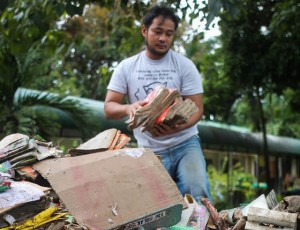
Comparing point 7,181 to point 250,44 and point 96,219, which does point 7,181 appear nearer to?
point 96,219

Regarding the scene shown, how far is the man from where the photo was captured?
3.07m

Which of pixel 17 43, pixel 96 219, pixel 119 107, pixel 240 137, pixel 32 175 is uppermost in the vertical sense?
pixel 17 43

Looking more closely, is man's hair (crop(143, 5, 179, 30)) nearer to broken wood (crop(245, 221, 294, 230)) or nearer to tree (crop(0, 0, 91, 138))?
tree (crop(0, 0, 91, 138))

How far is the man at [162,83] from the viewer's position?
3070 millimetres

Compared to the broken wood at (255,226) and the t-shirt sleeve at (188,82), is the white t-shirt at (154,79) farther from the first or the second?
the broken wood at (255,226)

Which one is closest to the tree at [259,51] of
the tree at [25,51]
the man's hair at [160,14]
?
the tree at [25,51]

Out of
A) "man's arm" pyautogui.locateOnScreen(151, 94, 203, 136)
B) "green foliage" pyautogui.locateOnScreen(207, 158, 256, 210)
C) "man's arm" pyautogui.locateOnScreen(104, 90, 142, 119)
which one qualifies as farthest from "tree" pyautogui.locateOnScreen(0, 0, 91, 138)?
"green foliage" pyautogui.locateOnScreen(207, 158, 256, 210)

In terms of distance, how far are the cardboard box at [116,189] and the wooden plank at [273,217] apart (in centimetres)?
36

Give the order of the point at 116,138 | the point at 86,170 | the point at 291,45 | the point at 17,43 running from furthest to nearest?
the point at 291,45 < the point at 17,43 < the point at 116,138 < the point at 86,170

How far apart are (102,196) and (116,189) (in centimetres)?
9

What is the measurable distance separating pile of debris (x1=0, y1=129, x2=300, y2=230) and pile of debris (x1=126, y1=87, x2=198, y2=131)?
0.21 m

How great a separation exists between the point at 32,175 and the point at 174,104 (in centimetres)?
92

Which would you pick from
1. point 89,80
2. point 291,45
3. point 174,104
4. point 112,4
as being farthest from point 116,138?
point 89,80

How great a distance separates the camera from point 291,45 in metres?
7.02
